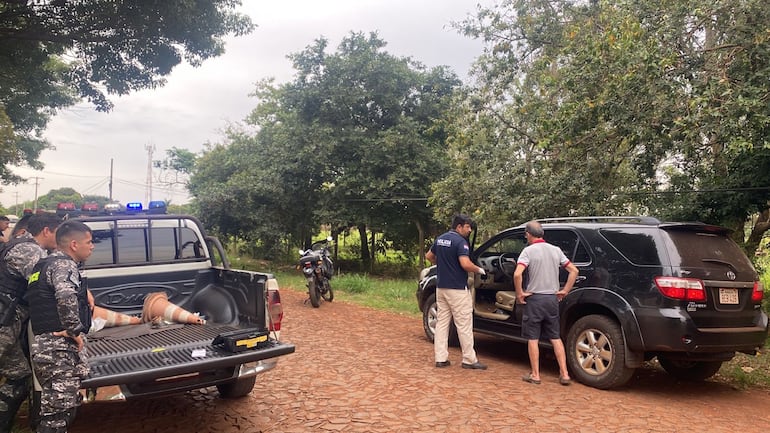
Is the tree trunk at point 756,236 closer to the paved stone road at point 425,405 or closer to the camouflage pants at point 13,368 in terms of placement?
the paved stone road at point 425,405

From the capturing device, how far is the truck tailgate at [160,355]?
350cm

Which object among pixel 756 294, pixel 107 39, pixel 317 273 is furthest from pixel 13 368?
pixel 107 39

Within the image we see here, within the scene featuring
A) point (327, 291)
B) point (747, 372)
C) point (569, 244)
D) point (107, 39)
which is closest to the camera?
point (569, 244)

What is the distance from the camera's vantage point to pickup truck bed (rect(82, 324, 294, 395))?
11.5ft

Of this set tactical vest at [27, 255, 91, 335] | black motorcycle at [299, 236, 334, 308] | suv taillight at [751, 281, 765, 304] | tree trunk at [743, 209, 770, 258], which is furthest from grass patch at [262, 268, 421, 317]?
tactical vest at [27, 255, 91, 335]

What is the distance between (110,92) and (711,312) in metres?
14.5

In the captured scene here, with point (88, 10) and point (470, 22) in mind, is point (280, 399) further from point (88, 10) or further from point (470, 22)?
point (470, 22)

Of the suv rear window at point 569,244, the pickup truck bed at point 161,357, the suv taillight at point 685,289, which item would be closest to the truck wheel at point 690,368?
the suv taillight at point 685,289

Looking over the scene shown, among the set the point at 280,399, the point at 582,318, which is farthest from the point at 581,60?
the point at 280,399

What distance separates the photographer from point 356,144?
57.7 feet

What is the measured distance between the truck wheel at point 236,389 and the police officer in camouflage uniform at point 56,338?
155cm

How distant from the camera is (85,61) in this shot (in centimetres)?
1339

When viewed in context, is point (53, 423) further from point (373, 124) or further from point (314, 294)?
point (373, 124)

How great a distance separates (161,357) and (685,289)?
14.7 ft
